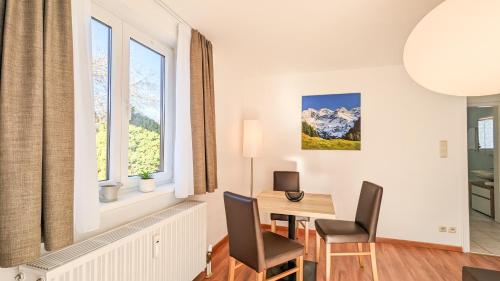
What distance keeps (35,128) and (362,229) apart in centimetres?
244

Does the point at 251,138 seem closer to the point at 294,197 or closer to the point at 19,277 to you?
the point at 294,197

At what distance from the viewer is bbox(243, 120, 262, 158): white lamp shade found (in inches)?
130

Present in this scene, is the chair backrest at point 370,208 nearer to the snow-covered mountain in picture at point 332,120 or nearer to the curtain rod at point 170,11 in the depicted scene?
the snow-covered mountain in picture at point 332,120

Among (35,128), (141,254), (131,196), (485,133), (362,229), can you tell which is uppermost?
(485,133)

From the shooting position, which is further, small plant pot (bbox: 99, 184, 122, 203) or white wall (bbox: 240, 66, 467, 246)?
white wall (bbox: 240, 66, 467, 246)

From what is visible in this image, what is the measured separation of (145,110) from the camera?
6.48ft

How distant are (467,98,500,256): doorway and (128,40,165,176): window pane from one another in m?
3.83

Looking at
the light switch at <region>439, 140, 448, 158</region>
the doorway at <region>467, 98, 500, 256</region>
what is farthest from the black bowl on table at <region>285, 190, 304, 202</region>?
the doorway at <region>467, 98, 500, 256</region>

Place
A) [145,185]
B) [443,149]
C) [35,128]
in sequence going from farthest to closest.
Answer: [443,149] < [145,185] < [35,128]

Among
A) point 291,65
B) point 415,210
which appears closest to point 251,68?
point 291,65

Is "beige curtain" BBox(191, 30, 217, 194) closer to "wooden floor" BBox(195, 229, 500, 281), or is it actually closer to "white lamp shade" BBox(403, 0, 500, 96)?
"wooden floor" BBox(195, 229, 500, 281)

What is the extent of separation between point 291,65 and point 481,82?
2032mm

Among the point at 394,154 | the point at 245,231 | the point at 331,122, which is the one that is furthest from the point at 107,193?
the point at 394,154

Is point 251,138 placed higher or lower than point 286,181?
higher
